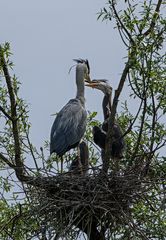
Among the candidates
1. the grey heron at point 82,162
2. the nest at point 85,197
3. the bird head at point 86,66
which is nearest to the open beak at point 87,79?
the bird head at point 86,66

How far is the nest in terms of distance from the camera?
9.81 metres

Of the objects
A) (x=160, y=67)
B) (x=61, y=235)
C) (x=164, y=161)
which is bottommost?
(x=61, y=235)

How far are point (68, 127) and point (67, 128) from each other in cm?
2

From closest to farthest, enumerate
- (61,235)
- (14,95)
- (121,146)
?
(61,235), (14,95), (121,146)

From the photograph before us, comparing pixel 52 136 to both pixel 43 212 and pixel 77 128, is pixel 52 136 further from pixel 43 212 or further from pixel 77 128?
pixel 43 212

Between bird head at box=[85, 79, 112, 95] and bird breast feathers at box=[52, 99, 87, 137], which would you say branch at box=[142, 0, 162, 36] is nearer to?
bird breast feathers at box=[52, 99, 87, 137]

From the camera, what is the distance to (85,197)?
988 centimetres

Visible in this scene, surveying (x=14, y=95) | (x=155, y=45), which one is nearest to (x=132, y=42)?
(x=155, y=45)

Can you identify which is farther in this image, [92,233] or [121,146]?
[121,146]

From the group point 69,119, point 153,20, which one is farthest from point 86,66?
point 153,20

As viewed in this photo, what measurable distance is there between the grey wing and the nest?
103cm

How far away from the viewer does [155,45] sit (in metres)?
10.0

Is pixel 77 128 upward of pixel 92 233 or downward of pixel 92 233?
upward

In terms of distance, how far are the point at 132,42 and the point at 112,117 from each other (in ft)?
2.54
